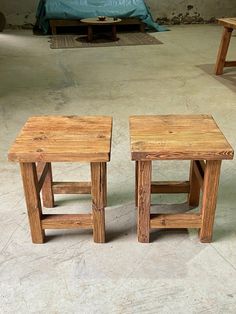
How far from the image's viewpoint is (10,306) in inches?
50.0

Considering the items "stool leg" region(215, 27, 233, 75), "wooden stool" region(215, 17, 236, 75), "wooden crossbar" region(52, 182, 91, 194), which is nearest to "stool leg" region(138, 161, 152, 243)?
"wooden crossbar" region(52, 182, 91, 194)

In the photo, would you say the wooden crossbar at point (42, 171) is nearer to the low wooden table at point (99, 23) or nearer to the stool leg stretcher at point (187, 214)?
the stool leg stretcher at point (187, 214)

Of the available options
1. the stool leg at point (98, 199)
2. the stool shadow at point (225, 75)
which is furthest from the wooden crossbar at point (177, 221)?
the stool shadow at point (225, 75)

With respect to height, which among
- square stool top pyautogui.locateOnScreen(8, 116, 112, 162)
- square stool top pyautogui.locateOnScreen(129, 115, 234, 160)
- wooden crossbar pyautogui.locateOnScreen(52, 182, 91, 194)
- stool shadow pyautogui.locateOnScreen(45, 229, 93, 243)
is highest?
square stool top pyautogui.locateOnScreen(129, 115, 234, 160)

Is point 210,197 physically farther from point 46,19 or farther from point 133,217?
point 46,19

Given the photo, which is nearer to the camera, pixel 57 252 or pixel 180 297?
pixel 180 297

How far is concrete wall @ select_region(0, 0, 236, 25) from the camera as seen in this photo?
7.65 metres

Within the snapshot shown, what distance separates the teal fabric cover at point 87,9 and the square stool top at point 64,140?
19.0ft

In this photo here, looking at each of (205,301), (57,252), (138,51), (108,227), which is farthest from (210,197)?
(138,51)

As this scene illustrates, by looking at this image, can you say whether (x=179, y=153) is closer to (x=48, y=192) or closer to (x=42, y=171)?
(x=42, y=171)

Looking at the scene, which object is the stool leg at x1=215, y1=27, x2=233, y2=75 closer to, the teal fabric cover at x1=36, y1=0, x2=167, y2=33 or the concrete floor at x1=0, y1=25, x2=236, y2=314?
the concrete floor at x1=0, y1=25, x2=236, y2=314

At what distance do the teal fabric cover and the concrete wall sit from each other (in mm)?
640

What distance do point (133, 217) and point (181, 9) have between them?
7655 millimetres

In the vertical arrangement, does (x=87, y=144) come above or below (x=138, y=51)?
above
